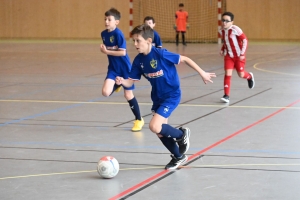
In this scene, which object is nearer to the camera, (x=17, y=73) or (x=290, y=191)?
(x=290, y=191)

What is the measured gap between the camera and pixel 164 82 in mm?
6355

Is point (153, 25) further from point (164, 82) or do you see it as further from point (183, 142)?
point (183, 142)

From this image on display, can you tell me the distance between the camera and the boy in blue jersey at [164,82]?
6.16 metres

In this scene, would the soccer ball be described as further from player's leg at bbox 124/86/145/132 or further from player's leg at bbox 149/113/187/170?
player's leg at bbox 124/86/145/132

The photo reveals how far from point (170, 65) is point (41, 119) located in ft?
12.0

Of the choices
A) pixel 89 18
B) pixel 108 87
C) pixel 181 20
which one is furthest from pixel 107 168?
pixel 89 18

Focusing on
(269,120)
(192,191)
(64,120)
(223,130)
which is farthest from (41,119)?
(192,191)

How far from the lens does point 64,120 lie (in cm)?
929

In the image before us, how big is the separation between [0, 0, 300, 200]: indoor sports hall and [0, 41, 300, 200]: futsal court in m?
0.01

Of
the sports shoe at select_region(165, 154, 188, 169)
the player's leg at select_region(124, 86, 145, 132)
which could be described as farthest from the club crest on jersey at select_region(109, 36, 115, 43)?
the sports shoe at select_region(165, 154, 188, 169)

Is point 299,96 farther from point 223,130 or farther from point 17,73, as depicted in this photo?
point 17,73

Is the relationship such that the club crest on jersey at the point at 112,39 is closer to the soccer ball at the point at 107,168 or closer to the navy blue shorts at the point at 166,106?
the navy blue shorts at the point at 166,106

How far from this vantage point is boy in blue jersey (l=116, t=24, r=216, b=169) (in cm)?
616

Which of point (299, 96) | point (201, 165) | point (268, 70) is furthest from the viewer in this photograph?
point (268, 70)
